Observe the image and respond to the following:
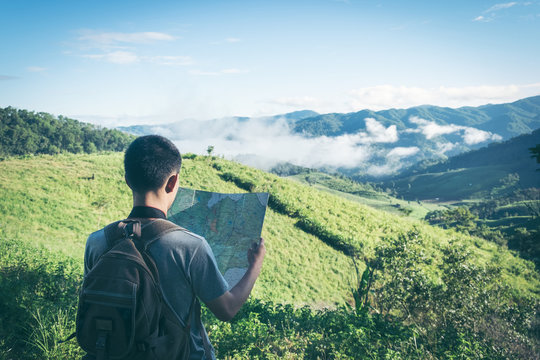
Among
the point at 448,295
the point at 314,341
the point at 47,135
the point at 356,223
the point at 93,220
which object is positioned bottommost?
the point at 356,223

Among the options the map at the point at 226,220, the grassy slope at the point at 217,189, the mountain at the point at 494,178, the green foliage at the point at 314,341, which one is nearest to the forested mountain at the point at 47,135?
the grassy slope at the point at 217,189

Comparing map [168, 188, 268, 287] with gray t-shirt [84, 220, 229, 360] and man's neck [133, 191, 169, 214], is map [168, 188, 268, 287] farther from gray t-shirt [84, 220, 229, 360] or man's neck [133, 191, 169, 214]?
man's neck [133, 191, 169, 214]

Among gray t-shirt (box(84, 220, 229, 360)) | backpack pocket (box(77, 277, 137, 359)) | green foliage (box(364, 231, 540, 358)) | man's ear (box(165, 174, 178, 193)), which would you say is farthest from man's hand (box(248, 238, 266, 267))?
green foliage (box(364, 231, 540, 358))

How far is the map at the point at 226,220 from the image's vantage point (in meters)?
2.73

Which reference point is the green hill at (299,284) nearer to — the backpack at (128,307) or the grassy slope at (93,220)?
the grassy slope at (93,220)

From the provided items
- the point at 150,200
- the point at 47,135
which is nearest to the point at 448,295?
the point at 150,200

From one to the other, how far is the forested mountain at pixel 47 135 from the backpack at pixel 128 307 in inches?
2946

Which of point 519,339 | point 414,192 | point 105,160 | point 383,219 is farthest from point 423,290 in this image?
point 414,192

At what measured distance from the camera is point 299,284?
15203mm

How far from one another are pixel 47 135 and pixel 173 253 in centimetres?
8354

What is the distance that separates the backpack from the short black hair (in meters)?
0.31

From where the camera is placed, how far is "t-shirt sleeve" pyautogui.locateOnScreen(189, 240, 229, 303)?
1.99 metres

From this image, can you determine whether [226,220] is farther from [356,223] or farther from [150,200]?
[356,223]

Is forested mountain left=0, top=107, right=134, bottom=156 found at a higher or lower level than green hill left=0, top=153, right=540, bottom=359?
higher
